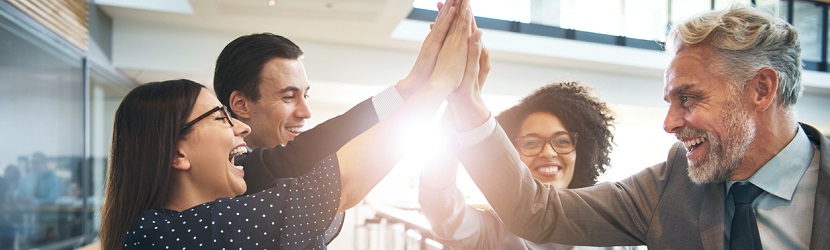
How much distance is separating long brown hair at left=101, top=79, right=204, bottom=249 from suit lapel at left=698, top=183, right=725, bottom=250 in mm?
1206

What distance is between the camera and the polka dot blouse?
1.12 m

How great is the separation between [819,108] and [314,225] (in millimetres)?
11952

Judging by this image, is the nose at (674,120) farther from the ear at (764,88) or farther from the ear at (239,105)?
the ear at (239,105)

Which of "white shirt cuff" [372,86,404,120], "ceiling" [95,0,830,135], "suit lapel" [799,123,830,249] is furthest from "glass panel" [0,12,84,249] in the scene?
"suit lapel" [799,123,830,249]

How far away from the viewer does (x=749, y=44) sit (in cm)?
148

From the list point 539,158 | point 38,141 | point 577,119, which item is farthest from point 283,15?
point 539,158

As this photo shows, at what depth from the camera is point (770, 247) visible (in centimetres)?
142

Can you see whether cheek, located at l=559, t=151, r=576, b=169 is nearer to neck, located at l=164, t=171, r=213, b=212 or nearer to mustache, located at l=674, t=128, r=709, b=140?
mustache, located at l=674, t=128, r=709, b=140

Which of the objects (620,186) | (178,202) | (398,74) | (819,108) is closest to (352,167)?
(178,202)

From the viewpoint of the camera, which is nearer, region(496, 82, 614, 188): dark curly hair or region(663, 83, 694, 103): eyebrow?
region(663, 83, 694, 103): eyebrow

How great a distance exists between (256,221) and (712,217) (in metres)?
1.05

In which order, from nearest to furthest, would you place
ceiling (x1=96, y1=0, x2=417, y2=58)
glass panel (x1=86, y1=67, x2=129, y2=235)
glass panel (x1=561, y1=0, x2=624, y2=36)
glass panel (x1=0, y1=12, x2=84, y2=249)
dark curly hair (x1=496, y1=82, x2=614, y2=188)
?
dark curly hair (x1=496, y1=82, x2=614, y2=188) < glass panel (x1=0, y1=12, x2=84, y2=249) < glass panel (x1=86, y1=67, x2=129, y2=235) < ceiling (x1=96, y1=0, x2=417, y2=58) < glass panel (x1=561, y1=0, x2=624, y2=36)

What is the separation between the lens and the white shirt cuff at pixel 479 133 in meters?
1.50

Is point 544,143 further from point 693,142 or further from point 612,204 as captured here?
point 693,142
